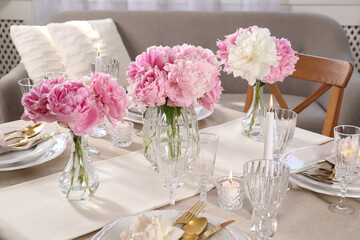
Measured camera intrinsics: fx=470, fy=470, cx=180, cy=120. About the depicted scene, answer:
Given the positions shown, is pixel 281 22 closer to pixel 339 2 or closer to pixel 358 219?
pixel 339 2

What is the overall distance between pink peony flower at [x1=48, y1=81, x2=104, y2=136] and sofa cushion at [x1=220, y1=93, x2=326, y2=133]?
1772mm

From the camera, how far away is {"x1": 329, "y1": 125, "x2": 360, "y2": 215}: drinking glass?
1.06 metres

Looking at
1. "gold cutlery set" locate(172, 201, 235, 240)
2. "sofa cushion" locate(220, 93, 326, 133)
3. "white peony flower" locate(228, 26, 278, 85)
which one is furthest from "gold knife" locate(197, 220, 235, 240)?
"sofa cushion" locate(220, 93, 326, 133)

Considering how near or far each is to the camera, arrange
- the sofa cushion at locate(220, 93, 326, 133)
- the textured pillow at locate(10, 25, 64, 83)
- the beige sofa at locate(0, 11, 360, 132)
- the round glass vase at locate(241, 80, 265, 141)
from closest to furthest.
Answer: the round glass vase at locate(241, 80, 265, 141), the sofa cushion at locate(220, 93, 326, 133), the textured pillow at locate(10, 25, 64, 83), the beige sofa at locate(0, 11, 360, 132)

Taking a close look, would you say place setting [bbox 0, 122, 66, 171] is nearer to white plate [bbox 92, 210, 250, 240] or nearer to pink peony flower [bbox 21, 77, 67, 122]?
pink peony flower [bbox 21, 77, 67, 122]

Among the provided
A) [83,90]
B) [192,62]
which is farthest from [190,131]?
[83,90]

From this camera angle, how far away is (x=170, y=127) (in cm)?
116

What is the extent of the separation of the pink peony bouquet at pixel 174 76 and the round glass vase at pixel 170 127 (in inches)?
1.9

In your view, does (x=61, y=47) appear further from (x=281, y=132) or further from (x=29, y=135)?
(x=281, y=132)

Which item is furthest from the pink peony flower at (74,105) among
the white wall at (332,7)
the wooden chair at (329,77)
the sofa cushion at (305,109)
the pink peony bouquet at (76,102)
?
the white wall at (332,7)

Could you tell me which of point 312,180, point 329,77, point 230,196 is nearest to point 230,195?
point 230,196

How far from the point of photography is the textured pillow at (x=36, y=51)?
2742mm

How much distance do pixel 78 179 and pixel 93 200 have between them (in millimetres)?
62

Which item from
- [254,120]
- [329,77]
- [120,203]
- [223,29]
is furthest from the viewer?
[223,29]
